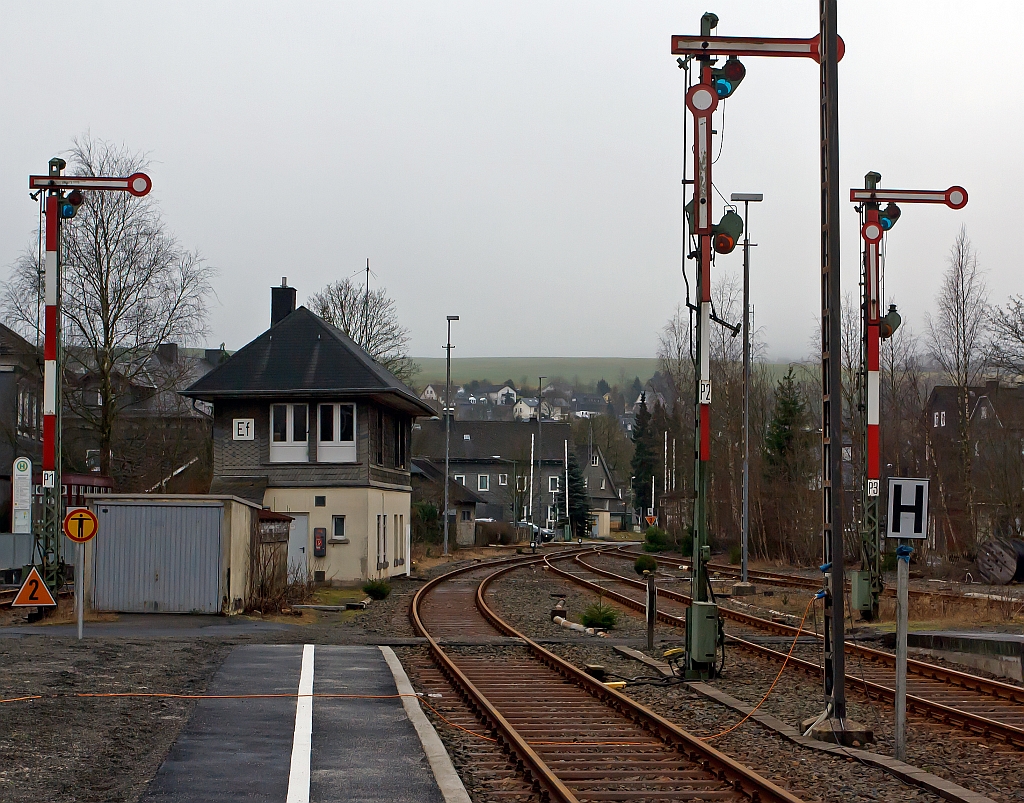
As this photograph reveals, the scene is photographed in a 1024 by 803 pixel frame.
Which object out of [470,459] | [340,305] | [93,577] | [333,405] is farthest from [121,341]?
[470,459]

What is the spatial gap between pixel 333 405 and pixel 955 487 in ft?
A: 81.5

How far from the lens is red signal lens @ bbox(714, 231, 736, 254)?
47.6 ft

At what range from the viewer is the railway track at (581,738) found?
27.3 ft

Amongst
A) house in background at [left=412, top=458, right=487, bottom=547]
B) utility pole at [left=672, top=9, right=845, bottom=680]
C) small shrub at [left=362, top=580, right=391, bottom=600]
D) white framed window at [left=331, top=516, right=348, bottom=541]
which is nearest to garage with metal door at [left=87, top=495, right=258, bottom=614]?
small shrub at [left=362, top=580, right=391, bottom=600]

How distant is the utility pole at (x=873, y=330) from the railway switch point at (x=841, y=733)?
10988mm

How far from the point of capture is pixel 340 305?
6119 cm

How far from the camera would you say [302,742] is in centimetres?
966

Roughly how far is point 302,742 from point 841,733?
4619 millimetres

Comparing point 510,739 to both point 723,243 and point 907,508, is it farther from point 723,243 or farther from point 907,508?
point 723,243

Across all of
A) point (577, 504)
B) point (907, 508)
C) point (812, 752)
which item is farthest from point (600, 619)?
point (577, 504)

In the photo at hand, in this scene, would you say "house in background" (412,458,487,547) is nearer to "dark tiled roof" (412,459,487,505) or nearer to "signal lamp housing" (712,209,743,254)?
"dark tiled roof" (412,459,487,505)

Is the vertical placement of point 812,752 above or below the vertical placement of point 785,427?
below

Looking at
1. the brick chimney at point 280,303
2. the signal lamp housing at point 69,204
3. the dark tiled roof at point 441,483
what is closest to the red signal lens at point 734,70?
the signal lamp housing at point 69,204

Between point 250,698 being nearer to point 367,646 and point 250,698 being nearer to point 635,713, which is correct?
point 635,713
